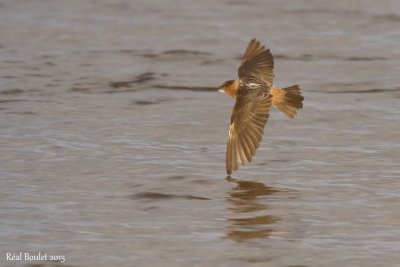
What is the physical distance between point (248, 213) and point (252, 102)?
3.14 feet

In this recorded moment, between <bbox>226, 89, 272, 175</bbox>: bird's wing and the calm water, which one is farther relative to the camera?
<bbox>226, 89, 272, 175</bbox>: bird's wing

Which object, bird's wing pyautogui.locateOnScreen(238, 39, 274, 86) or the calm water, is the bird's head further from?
the calm water

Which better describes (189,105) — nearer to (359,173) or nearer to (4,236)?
(359,173)

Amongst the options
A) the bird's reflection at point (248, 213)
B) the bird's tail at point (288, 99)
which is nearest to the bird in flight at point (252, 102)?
the bird's tail at point (288, 99)

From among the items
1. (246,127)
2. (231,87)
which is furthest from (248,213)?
(231,87)

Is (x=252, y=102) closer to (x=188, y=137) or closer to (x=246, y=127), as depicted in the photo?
(x=246, y=127)

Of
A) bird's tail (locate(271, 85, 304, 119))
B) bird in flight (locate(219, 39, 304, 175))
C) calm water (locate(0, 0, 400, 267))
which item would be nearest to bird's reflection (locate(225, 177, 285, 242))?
calm water (locate(0, 0, 400, 267))

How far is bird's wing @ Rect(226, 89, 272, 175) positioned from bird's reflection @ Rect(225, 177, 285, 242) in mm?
126

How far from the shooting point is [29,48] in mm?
9641

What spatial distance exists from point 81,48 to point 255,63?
10.3 ft

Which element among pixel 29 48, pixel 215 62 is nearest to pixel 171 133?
pixel 215 62

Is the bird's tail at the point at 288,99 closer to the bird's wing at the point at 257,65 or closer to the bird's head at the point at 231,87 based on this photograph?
the bird's wing at the point at 257,65

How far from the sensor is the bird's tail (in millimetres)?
6633

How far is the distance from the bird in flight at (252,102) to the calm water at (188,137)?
16 cm
